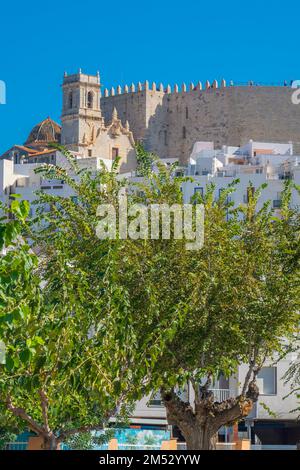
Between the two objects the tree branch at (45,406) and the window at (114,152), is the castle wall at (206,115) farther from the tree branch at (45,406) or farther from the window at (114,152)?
the tree branch at (45,406)

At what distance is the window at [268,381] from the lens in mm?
45156

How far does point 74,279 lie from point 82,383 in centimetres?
207

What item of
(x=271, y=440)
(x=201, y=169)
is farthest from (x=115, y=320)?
(x=201, y=169)

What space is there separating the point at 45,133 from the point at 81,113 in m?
7.32

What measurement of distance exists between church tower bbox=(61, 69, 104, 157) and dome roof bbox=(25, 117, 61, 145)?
425 cm

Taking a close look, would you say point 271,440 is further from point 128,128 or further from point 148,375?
point 128,128

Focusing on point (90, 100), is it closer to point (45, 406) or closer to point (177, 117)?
point (177, 117)

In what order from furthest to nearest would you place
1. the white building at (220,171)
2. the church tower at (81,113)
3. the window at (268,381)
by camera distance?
the church tower at (81,113), the white building at (220,171), the window at (268,381)

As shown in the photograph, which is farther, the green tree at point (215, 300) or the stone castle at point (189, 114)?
the stone castle at point (189, 114)

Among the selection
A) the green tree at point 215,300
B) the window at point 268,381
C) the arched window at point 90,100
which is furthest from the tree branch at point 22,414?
the arched window at point 90,100

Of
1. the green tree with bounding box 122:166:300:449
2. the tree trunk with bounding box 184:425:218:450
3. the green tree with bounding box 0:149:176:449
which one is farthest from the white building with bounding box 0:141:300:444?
the green tree with bounding box 0:149:176:449

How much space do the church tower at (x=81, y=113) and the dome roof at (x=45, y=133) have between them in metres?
4.25

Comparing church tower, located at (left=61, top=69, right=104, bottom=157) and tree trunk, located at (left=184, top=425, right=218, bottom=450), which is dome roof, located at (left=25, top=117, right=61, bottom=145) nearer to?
church tower, located at (left=61, top=69, right=104, bottom=157)

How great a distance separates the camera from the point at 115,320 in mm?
24688
